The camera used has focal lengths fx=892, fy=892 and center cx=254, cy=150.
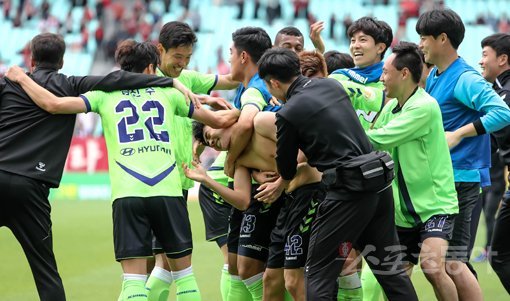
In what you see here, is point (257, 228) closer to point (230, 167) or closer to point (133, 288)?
point (230, 167)

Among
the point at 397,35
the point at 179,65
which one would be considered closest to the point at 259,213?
the point at 179,65

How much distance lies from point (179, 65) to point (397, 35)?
832 inches

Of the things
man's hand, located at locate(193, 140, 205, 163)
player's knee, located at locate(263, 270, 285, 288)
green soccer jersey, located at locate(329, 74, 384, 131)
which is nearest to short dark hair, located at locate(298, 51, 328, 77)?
green soccer jersey, located at locate(329, 74, 384, 131)

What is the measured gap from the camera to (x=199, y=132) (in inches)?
304

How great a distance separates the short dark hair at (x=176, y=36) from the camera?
7.89 m

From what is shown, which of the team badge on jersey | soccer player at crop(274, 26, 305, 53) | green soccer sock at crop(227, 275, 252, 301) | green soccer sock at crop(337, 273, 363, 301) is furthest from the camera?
soccer player at crop(274, 26, 305, 53)

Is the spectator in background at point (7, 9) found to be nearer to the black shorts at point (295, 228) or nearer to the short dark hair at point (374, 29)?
the short dark hair at point (374, 29)

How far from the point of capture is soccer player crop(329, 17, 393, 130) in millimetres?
8000

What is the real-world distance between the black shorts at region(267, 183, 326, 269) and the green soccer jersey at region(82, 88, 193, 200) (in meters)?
0.87

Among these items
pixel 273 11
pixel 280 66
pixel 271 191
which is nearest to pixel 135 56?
pixel 280 66

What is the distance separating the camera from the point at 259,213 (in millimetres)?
7270

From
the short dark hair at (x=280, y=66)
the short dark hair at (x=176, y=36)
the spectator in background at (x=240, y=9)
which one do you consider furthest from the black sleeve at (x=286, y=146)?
the spectator in background at (x=240, y=9)

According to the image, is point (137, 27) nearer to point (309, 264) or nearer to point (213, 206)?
point (213, 206)

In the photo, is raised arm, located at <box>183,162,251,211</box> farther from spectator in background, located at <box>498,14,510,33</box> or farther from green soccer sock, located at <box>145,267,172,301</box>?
spectator in background, located at <box>498,14,510,33</box>
